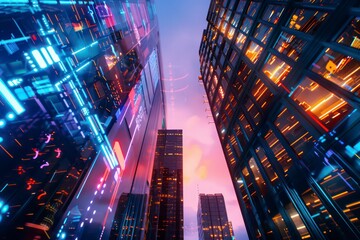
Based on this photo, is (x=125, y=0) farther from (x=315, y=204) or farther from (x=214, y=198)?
(x=214, y=198)

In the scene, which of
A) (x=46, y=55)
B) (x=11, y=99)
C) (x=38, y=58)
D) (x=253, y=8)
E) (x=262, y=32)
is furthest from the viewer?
(x=253, y=8)

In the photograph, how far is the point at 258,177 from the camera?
15445mm

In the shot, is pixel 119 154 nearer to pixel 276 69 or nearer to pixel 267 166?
pixel 267 166

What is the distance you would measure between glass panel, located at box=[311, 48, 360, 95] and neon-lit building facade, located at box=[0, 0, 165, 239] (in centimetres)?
1531

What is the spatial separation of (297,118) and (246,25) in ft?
47.7

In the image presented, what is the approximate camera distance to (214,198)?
110 m

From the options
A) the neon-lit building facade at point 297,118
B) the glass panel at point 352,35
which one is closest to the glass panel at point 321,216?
the neon-lit building facade at point 297,118

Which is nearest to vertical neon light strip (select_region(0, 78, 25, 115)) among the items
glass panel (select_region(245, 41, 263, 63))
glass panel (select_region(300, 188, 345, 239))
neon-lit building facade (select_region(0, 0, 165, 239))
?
neon-lit building facade (select_region(0, 0, 165, 239))

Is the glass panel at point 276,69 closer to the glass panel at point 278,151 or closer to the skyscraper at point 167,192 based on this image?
the glass panel at point 278,151

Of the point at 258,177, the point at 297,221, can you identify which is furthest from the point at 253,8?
the point at 297,221

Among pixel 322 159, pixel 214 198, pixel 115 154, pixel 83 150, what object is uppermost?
pixel 214 198

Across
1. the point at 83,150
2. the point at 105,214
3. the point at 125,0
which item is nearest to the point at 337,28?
the point at 83,150

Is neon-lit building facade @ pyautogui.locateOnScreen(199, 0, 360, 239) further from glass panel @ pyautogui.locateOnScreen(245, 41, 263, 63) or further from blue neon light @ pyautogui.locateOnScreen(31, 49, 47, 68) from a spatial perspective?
blue neon light @ pyautogui.locateOnScreen(31, 49, 47, 68)

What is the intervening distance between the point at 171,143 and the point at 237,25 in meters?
111
